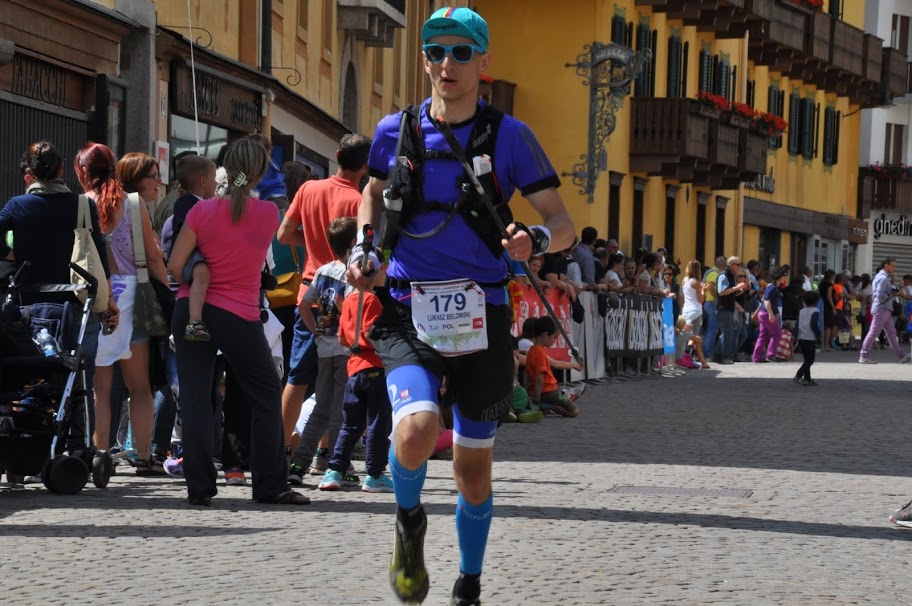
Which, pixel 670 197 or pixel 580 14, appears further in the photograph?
pixel 670 197

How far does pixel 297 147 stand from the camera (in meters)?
27.5

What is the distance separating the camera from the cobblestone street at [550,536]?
752 cm

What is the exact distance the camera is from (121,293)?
11828mm

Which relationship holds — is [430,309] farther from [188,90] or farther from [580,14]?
[580,14]

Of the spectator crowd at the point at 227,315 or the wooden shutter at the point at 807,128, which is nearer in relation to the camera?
the spectator crowd at the point at 227,315

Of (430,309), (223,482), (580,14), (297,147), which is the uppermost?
(580,14)

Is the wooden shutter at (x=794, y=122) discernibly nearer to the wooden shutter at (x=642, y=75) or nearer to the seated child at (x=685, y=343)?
the wooden shutter at (x=642, y=75)

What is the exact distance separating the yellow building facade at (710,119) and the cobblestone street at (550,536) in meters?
27.2

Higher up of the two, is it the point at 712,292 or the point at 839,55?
the point at 839,55

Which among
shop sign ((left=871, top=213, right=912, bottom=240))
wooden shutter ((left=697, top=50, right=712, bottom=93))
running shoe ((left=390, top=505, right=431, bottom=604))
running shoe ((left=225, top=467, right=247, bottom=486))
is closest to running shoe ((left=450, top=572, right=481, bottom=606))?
running shoe ((left=390, top=505, right=431, bottom=604))

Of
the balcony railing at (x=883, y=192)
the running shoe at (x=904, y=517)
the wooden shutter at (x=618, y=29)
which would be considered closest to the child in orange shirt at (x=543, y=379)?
the running shoe at (x=904, y=517)

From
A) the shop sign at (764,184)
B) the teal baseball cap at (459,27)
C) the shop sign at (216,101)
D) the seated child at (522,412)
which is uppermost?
the shop sign at (764,184)

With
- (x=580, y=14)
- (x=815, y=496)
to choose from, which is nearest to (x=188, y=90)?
(x=815, y=496)

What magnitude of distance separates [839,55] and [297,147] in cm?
3598
